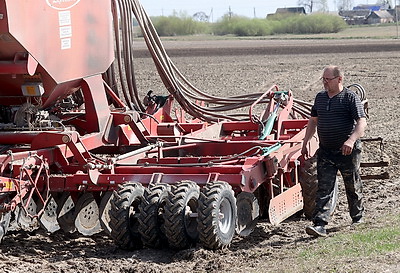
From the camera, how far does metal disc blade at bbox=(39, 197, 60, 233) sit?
948 cm

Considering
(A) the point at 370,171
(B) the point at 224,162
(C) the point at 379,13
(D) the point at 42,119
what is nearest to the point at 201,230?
(B) the point at 224,162

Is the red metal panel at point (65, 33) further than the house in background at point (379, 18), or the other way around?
the house in background at point (379, 18)

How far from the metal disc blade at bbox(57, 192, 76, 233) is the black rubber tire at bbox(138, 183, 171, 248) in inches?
51.5

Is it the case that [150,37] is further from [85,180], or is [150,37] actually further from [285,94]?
[85,180]

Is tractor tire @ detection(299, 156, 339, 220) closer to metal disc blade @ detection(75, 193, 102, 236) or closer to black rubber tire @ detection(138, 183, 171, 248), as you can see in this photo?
black rubber tire @ detection(138, 183, 171, 248)

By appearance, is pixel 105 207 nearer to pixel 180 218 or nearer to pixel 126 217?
pixel 126 217

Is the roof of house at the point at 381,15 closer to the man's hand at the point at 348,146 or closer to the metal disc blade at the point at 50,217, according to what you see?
the metal disc blade at the point at 50,217

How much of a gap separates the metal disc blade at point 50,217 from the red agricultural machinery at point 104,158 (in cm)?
1

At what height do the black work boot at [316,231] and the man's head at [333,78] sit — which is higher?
the man's head at [333,78]

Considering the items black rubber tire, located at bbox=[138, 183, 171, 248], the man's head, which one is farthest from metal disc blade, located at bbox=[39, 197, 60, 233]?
the man's head

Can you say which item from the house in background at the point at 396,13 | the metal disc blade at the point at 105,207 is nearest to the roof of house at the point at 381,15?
the house in background at the point at 396,13

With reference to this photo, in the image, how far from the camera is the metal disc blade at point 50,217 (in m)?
9.48

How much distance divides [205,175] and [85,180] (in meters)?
1.17

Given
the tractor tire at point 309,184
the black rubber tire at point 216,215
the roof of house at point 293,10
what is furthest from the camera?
the roof of house at point 293,10
